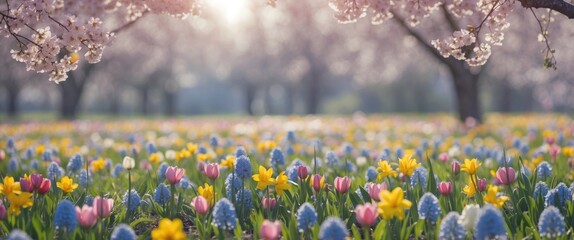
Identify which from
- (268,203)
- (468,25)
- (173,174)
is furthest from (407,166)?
(173,174)

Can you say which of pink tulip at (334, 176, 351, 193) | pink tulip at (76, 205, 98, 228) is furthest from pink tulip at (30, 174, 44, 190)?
pink tulip at (334, 176, 351, 193)

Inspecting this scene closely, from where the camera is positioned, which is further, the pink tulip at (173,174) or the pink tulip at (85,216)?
the pink tulip at (173,174)

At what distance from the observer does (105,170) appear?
7.23 m

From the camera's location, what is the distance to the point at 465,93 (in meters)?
16.3

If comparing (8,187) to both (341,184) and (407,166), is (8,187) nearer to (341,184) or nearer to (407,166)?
(341,184)

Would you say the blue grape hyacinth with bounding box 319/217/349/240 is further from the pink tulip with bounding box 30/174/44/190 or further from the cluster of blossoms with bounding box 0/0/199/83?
the cluster of blossoms with bounding box 0/0/199/83

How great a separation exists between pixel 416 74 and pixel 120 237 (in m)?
46.4

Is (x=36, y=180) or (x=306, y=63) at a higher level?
(x=306, y=63)

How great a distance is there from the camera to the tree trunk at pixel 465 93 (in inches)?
629

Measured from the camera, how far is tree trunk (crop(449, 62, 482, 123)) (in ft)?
52.4

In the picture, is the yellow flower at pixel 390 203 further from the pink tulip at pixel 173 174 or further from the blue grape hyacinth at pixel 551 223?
the pink tulip at pixel 173 174

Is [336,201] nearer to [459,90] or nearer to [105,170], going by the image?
[105,170]

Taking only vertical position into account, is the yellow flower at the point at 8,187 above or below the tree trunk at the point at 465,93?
below

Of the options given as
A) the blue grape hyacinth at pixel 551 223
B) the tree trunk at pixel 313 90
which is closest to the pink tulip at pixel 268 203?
the blue grape hyacinth at pixel 551 223
